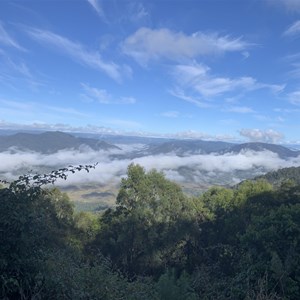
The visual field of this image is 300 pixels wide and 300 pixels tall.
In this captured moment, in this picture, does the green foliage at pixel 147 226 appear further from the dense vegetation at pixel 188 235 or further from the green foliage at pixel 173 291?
the green foliage at pixel 173 291

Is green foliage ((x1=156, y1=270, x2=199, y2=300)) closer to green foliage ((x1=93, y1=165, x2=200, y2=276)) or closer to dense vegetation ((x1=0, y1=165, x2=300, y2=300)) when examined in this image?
dense vegetation ((x1=0, y1=165, x2=300, y2=300))

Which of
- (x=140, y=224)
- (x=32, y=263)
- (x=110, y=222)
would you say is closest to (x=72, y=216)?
(x=110, y=222)

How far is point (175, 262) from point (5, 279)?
2048cm

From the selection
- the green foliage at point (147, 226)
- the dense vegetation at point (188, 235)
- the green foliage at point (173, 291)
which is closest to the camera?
the green foliage at point (173, 291)

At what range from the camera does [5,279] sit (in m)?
4.77

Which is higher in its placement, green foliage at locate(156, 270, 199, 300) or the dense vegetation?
green foliage at locate(156, 270, 199, 300)

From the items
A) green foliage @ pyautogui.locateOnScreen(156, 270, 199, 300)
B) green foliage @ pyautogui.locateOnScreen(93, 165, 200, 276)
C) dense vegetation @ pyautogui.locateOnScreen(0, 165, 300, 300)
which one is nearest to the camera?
green foliage @ pyautogui.locateOnScreen(156, 270, 199, 300)

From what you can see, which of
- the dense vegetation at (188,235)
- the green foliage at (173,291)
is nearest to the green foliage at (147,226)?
the dense vegetation at (188,235)

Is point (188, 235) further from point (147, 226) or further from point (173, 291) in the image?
point (173, 291)

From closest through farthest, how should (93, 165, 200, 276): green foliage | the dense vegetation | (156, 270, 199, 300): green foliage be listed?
(156, 270, 199, 300): green foliage, the dense vegetation, (93, 165, 200, 276): green foliage

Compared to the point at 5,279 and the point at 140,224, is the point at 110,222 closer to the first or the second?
the point at 140,224

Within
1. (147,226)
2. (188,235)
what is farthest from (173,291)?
(188,235)

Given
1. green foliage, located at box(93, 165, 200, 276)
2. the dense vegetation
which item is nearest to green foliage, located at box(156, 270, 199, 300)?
the dense vegetation

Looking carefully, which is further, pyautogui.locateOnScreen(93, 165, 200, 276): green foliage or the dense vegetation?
pyautogui.locateOnScreen(93, 165, 200, 276): green foliage
